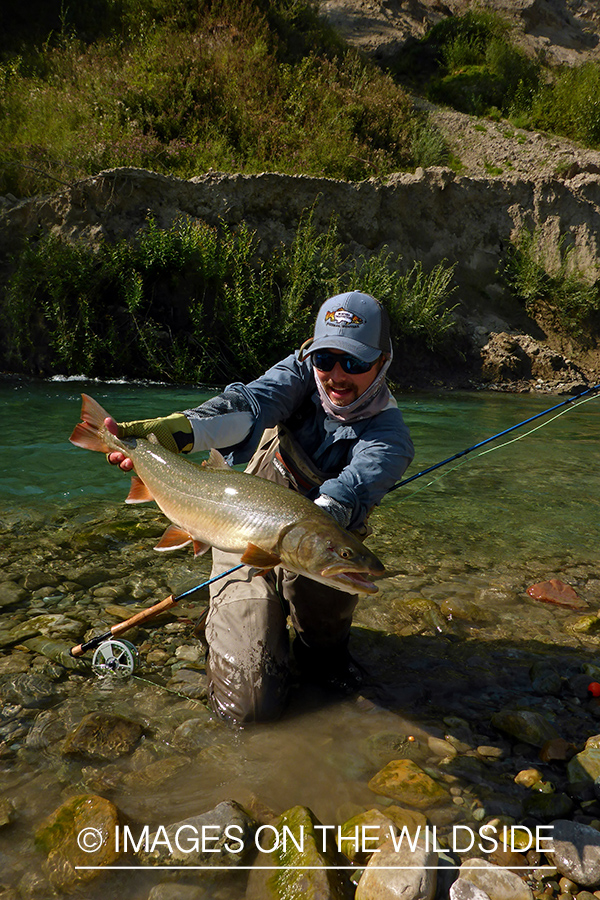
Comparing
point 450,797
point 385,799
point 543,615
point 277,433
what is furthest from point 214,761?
point 543,615

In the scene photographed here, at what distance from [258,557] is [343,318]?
4.82ft

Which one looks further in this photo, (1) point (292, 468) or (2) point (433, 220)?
(2) point (433, 220)

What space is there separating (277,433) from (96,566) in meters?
1.91

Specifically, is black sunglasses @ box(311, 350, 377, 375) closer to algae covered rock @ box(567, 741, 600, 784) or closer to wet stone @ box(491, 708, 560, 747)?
wet stone @ box(491, 708, 560, 747)

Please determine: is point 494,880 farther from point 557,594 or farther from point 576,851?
point 557,594

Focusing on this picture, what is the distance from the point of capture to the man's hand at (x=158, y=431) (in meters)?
3.19

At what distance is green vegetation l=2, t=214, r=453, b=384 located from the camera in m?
11.9

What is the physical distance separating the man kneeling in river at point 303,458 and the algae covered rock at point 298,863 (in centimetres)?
70

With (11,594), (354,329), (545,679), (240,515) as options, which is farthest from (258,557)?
(11,594)

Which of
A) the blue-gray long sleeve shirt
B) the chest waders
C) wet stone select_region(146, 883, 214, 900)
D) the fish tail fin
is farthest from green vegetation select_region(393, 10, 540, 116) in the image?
wet stone select_region(146, 883, 214, 900)

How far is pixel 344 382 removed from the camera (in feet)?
11.2

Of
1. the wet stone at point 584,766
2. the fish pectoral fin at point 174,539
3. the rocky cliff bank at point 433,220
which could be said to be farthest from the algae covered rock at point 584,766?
the rocky cliff bank at point 433,220

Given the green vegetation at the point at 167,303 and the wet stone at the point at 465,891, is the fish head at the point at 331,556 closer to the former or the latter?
the wet stone at the point at 465,891

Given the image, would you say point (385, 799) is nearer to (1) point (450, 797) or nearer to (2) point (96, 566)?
(1) point (450, 797)
